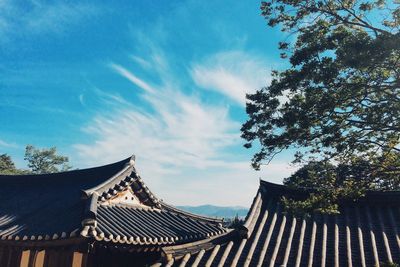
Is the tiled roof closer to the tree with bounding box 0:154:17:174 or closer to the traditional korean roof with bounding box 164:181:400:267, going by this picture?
the traditional korean roof with bounding box 164:181:400:267

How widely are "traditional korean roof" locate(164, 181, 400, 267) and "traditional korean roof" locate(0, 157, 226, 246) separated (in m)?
2.49

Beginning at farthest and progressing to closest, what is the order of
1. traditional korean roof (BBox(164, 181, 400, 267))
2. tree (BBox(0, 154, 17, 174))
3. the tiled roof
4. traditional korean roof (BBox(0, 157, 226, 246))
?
tree (BBox(0, 154, 17, 174)) < the tiled roof < traditional korean roof (BBox(0, 157, 226, 246)) < traditional korean roof (BBox(164, 181, 400, 267))

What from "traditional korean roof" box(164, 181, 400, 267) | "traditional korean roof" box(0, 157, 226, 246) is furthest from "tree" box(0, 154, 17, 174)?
"traditional korean roof" box(164, 181, 400, 267)

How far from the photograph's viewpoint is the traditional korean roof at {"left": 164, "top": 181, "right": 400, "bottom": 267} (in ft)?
29.9

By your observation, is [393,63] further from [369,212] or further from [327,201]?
[369,212]

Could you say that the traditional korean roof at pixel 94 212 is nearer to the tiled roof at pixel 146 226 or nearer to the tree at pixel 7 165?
the tiled roof at pixel 146 226

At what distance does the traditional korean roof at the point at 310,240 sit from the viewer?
9109 millimetres

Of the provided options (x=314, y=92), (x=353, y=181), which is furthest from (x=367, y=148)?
(x=314, y=92)

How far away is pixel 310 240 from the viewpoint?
10.1m

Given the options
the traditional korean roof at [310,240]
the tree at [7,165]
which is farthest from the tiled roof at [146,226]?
the tree at [7,165]

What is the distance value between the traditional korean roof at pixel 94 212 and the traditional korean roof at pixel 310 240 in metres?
2.49

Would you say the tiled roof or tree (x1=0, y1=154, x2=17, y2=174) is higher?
tree (x1=0, y1=154, x2=17, y2=174)

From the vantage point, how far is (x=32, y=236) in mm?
10555

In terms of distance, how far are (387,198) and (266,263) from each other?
5063mm
